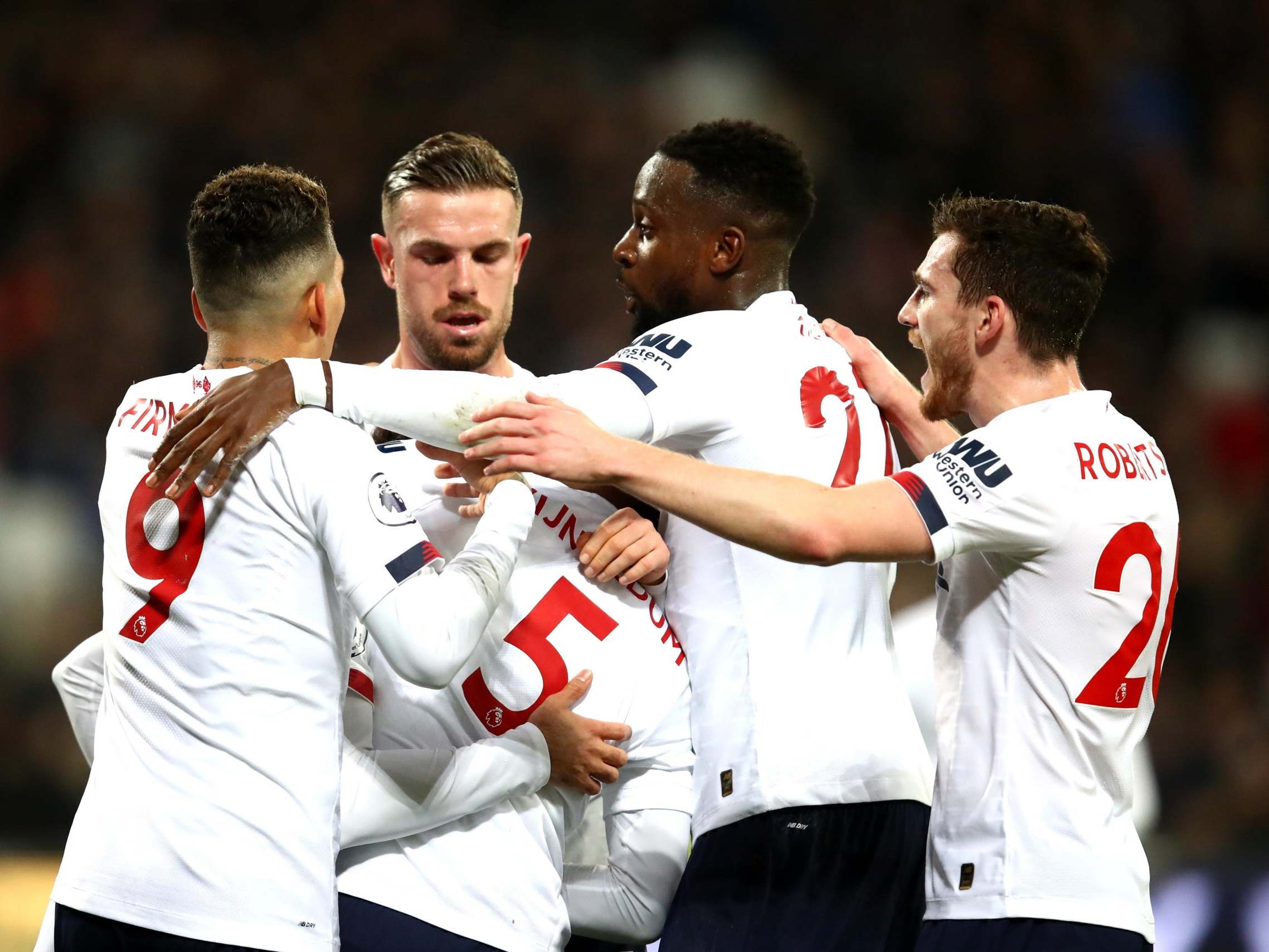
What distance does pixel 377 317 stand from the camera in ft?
32.0

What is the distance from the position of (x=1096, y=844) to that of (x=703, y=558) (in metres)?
1.09

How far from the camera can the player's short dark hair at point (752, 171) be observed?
370 centimetres

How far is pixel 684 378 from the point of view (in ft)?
10.9

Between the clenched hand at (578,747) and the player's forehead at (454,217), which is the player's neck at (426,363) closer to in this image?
the player's forehead at (454,217)

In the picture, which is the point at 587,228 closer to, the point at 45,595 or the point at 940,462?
the point at 45,595

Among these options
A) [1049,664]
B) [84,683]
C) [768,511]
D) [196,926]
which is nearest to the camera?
[196,926]

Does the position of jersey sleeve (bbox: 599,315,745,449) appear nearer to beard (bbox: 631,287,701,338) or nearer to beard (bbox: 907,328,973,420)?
beard (bbox: 631,287,701,338)

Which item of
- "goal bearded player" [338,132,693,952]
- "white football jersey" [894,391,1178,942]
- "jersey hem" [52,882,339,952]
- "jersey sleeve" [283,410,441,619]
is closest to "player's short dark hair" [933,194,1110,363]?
"white football jersey" [894,391,1178,942]

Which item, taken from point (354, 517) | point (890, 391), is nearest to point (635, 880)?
point (354, 517)

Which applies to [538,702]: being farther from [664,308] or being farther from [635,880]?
[664,308]

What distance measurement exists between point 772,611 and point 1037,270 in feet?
3.38

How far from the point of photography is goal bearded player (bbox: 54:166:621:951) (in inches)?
110

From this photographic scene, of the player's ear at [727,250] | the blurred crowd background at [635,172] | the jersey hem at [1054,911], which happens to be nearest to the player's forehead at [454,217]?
the player's ear at [727,250]

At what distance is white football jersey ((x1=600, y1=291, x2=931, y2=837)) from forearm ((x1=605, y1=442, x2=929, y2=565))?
0.99 ft
